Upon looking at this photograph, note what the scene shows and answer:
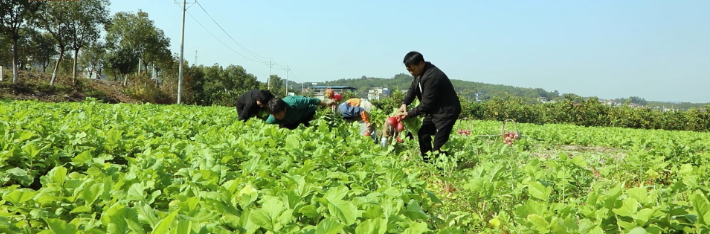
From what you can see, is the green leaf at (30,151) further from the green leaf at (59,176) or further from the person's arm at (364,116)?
the person's arm at (364,116)

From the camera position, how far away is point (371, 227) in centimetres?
100

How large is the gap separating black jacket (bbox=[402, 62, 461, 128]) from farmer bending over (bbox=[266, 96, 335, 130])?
1.28m

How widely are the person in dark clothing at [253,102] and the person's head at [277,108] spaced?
26.1 inches

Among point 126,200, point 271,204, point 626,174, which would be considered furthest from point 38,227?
point 626,174

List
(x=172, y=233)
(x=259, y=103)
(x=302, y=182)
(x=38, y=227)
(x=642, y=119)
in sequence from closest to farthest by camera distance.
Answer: (x=172, y=233) → (x=38, y=227) → (x=302, y=182) → (x=259, y=103) → (x=642, y=119)

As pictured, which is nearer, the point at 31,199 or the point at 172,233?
the point at 172,233

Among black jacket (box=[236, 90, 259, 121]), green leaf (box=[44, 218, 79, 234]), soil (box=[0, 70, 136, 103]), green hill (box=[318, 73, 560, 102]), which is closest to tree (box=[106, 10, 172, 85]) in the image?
soil (box=[0, 70, 136, 103])

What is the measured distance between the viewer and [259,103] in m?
5.22

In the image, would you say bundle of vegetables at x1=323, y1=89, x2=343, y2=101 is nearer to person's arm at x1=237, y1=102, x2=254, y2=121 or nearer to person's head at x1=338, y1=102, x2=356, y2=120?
person's head at x1=338, y1=102, x2=356, y2=120

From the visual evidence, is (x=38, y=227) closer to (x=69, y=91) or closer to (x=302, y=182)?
(x=302, y=182)

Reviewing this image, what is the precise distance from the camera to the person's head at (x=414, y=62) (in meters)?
4.52

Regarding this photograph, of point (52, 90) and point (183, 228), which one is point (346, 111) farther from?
point (52, 90)

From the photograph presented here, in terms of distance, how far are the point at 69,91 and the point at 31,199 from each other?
84.0ft

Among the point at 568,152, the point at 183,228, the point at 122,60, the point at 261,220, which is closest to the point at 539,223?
the point at 261,220
